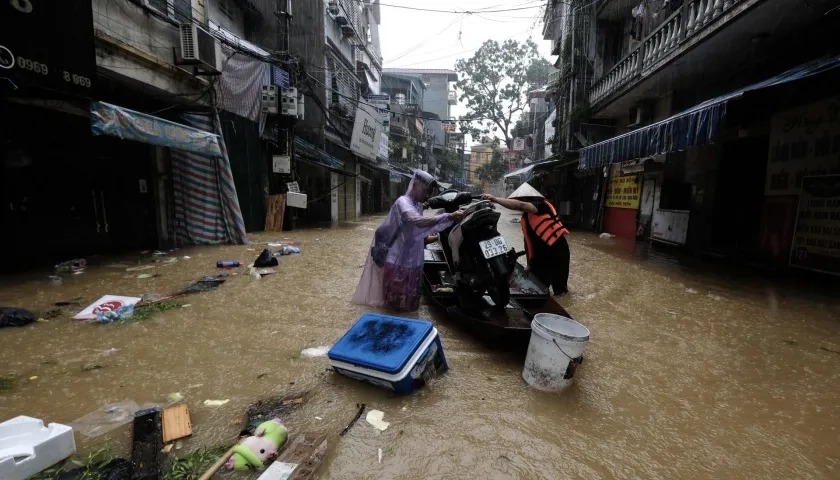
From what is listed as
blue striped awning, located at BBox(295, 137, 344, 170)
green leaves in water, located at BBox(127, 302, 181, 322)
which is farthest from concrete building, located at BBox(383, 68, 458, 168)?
green leaves in water, located at BBox(127, 302, 181, 322)

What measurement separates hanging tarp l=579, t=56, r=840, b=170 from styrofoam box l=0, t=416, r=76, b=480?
23.1ft

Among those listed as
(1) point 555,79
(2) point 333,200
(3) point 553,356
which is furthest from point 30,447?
(1) point 555,79

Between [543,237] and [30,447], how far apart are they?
13.9 ft

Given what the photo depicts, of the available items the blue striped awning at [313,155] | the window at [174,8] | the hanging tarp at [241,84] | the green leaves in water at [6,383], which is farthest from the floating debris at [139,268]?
the blue striped awning at [313,155]

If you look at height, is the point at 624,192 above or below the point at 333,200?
above

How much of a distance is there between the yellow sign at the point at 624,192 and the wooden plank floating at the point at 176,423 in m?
12.3

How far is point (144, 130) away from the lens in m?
5.82

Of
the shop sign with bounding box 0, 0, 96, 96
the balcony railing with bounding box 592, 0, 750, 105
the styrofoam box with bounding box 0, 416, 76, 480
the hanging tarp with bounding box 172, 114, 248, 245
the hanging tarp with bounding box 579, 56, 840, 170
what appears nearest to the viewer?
the styrofoam box with bounding box 0, 416, 76, 480

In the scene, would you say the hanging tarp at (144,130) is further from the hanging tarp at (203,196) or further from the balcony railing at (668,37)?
the balcony railing at (668,37)

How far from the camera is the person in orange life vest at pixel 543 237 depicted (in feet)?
14.1

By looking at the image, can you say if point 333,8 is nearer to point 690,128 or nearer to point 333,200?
point 333,200

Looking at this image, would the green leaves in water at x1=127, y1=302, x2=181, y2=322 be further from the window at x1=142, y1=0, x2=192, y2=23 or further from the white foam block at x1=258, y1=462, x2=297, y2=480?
the window at x1=142, y1=0, x2=192, y2=23

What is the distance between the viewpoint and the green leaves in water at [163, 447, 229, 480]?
1.65 meters

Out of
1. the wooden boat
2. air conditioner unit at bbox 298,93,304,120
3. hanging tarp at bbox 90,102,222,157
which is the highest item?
air conditioner unit at bbox 298,93,304,120
